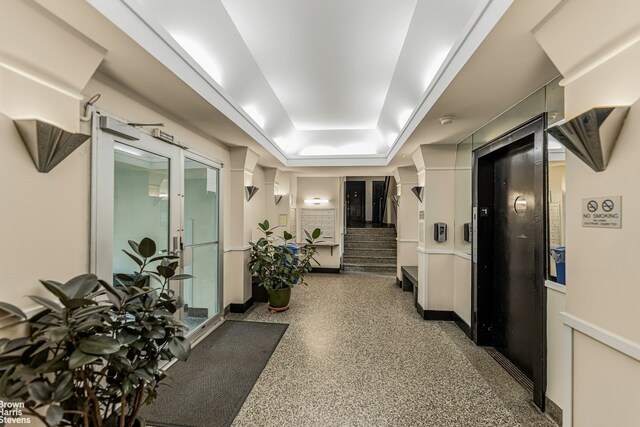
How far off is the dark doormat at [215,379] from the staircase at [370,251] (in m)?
4.18

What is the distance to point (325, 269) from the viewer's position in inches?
274

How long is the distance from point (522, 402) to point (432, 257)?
1874 millimetres

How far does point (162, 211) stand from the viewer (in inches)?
106

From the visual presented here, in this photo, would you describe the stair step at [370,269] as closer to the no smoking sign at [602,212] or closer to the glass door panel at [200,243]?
the glass door panel at [200,243]

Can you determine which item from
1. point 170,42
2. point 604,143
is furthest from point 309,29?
point 604,143

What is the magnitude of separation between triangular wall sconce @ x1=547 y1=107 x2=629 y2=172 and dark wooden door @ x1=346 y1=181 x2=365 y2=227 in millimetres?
11772

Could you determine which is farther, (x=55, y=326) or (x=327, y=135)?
(x=327, y=135)

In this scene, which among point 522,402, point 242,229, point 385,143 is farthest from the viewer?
point 385,143

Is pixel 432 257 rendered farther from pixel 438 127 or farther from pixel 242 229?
→ pixel 242 229

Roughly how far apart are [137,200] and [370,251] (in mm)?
6443

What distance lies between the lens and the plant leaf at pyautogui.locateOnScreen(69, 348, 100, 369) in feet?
3.32

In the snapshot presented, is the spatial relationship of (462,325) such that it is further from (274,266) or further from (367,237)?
(367,237)

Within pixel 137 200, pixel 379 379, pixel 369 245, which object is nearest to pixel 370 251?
pixel 369 245

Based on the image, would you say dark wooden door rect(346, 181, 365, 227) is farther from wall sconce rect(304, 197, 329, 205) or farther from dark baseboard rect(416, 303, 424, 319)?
dark baseboard rect(416, 303, 424, 319)
